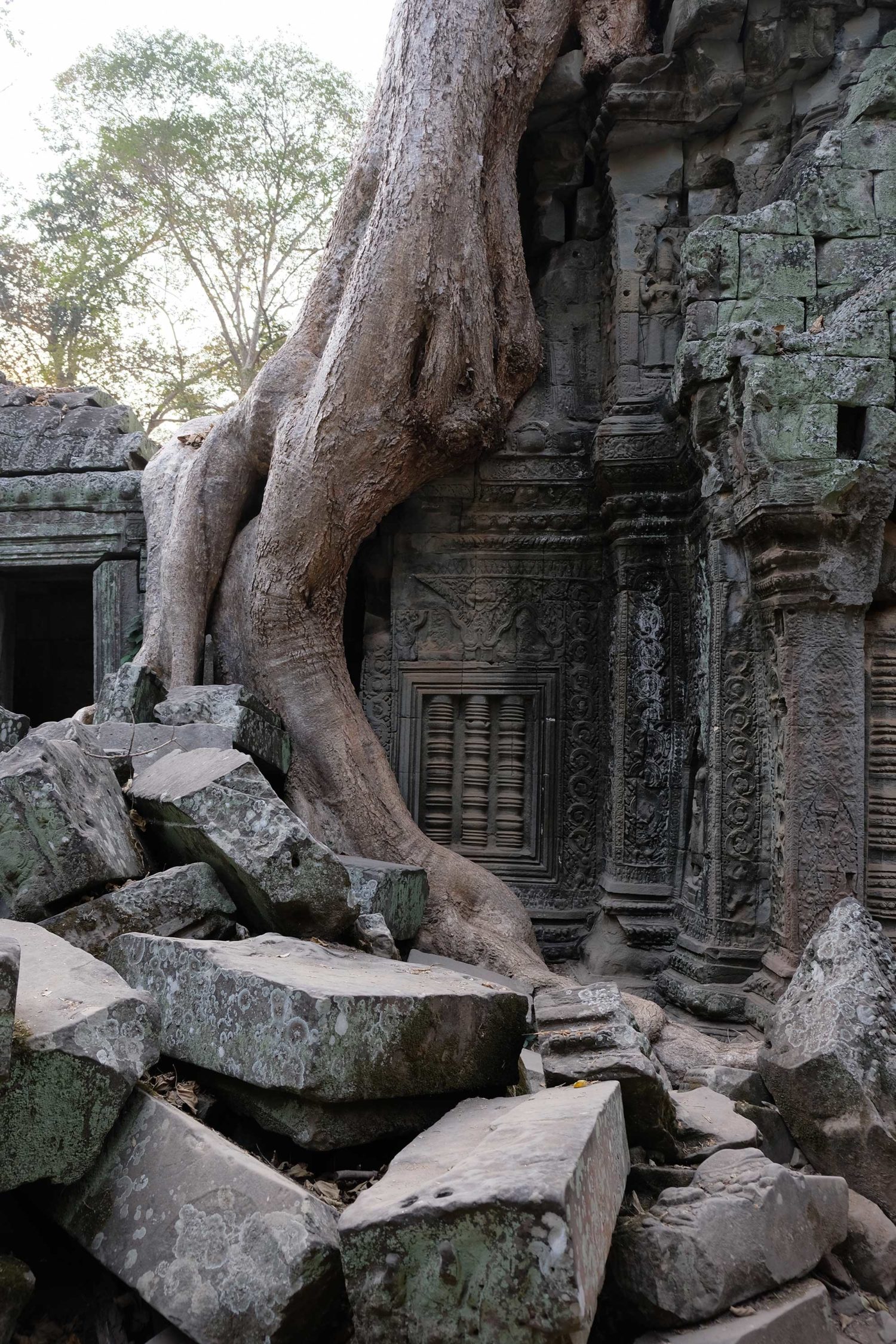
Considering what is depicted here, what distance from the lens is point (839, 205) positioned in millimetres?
4316

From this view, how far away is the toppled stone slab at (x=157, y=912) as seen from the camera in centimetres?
263

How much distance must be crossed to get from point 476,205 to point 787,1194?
438 centimetres

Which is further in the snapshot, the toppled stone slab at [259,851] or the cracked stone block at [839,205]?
the cracked stone block at [839,205]

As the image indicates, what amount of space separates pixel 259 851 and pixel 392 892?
1.11 meters

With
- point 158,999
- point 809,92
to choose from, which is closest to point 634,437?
point 809,92

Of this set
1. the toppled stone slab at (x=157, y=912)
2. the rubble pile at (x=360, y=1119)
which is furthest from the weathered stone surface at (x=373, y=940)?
the toppled stone slab at (x=157, y=912)

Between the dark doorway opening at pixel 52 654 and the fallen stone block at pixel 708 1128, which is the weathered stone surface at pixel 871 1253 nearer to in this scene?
the fallen stone block at pixel 708 1128

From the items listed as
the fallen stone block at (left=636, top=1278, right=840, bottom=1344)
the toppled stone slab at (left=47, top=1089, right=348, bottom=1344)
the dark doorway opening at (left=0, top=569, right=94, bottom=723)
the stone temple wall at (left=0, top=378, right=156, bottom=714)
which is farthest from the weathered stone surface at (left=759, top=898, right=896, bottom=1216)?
the dark doorway opening at (left=0, top=569, right=94, bottom=723)

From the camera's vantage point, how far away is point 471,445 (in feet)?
16.6

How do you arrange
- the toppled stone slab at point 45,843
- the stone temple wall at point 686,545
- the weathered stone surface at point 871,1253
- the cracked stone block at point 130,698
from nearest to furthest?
the weathered stone surface at point 871,1253 < the toppled stone slab at point 45,843 < the stone temple wall at point 686,545 < the cracked stone block at point 130,698

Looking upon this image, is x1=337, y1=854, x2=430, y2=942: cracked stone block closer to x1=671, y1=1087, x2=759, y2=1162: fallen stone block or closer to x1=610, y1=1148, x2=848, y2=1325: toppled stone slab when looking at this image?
x1=671, y1=1087, x2=759, y2=1162: fallen stone block

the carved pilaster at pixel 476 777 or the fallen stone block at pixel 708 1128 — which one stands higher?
the carved pilaster at pixel 476 777

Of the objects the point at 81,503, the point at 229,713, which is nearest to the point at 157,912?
the point at 229,713

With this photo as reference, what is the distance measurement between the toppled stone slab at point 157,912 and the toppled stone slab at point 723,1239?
137 cm
